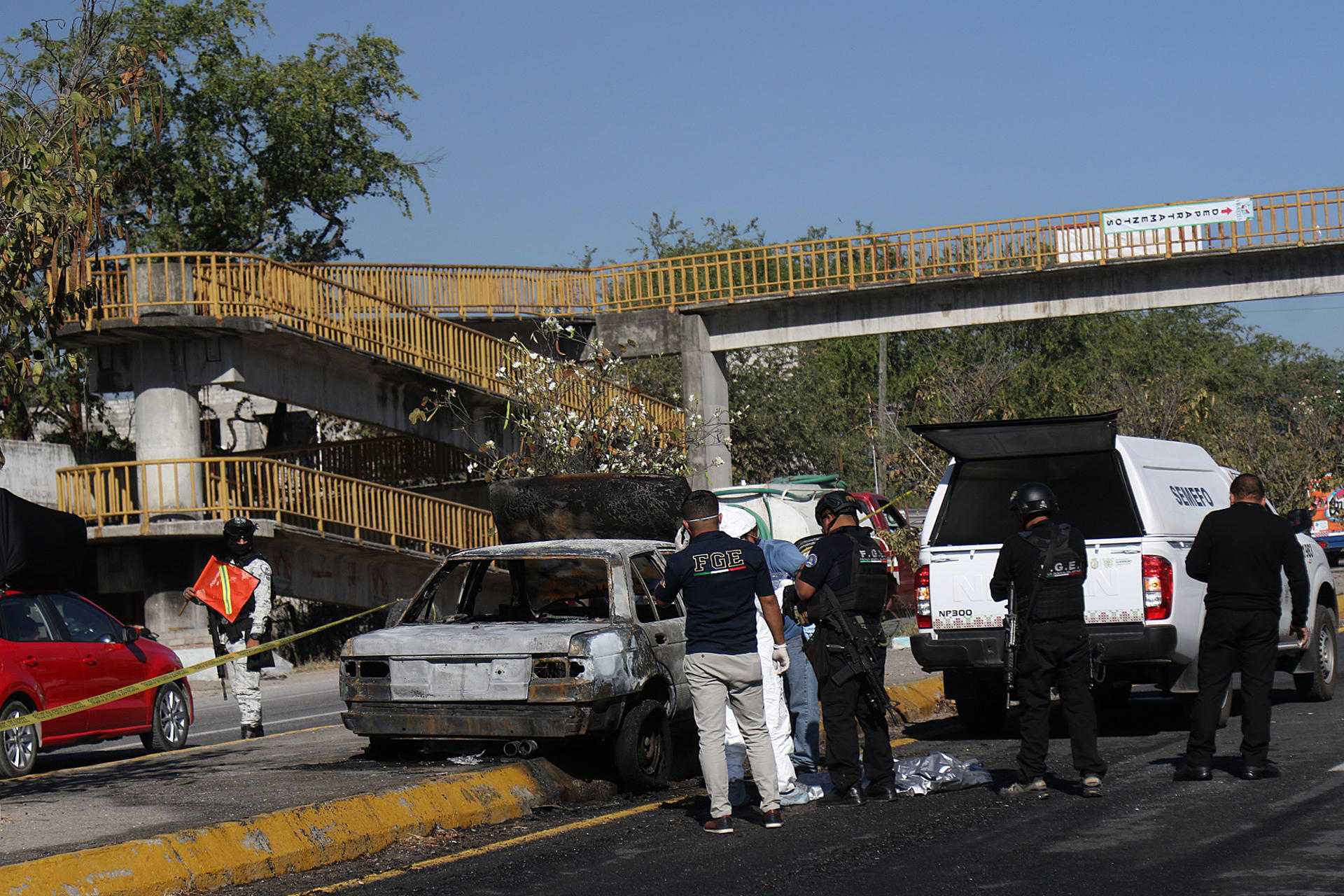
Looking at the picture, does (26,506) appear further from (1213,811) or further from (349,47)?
(349,47)

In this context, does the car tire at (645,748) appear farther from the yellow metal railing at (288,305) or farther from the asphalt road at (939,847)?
the yellow metal railing at (288,305)

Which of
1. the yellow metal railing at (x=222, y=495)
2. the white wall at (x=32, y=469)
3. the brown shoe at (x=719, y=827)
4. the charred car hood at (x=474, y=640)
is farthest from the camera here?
the white wall at (x=32, y=469)

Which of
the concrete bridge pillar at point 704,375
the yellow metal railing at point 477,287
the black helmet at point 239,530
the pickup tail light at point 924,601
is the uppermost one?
the yellow metal railing at point 477,287

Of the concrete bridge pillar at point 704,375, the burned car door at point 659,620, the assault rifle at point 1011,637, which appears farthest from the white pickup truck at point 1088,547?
the concrete bridge pillar at point 704,375

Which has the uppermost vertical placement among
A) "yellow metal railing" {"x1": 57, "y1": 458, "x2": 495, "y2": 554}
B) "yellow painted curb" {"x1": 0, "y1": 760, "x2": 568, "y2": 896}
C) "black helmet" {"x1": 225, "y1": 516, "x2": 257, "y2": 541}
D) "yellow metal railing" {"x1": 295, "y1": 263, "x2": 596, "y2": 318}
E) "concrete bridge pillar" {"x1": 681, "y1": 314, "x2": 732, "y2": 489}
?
"yellow metal railing" {"x1": 295, "y1": 263, "x2": 596, "y2": 318}

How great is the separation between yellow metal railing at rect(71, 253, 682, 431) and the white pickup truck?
10590 millimetres

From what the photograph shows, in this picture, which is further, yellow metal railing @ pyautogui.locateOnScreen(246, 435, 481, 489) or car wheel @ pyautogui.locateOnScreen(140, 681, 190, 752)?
yellow metal railing @ pyautogui.locateOnScreen(246, 435, 481, 489)

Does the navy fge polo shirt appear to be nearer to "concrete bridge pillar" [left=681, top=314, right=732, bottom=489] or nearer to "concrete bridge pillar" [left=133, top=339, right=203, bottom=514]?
"concrete bridge pillar" [left=133, top=339, right=203, bottom=514]

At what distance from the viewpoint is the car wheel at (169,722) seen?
12.4 m

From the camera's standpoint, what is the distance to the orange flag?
12.0 m

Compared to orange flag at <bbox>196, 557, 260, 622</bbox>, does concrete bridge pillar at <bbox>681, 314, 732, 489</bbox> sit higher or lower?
higher

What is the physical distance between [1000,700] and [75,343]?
1868 centimetres

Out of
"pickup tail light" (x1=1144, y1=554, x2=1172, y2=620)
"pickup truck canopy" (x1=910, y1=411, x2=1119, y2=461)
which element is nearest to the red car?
"pickup truck canopy" (x1=910, y1=411, x2=1119, y2=461)

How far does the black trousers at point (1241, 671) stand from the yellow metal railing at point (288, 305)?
13038 mm
